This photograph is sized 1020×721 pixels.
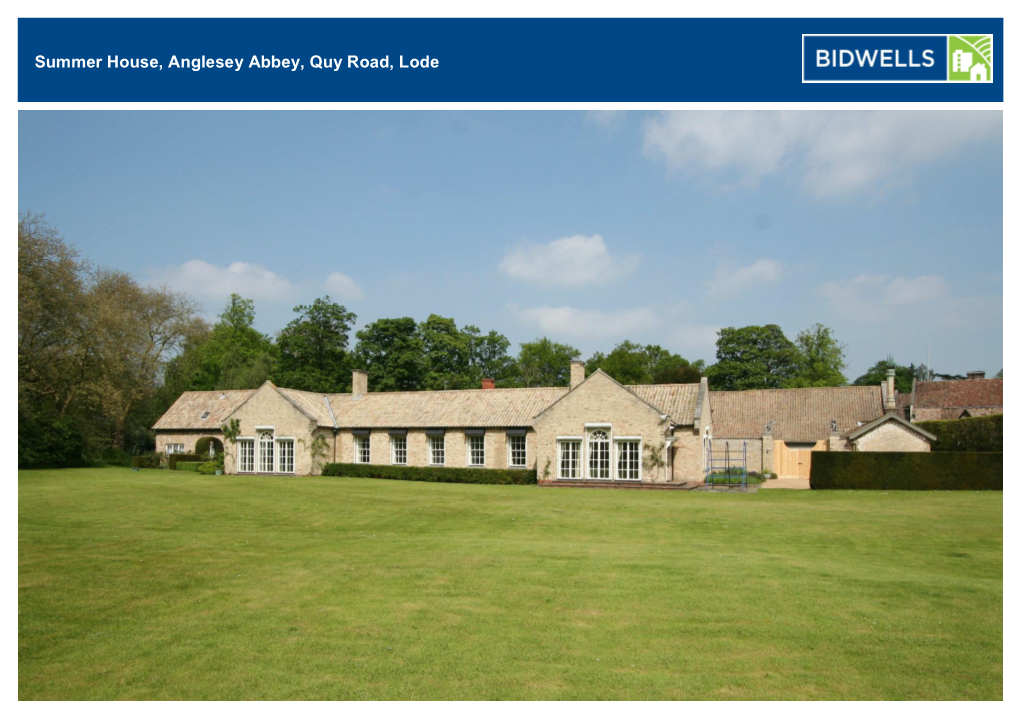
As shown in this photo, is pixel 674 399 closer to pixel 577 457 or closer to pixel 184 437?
pixel 577 457

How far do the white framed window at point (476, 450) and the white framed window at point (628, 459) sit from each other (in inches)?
284

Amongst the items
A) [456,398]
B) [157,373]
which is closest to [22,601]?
[456,398]

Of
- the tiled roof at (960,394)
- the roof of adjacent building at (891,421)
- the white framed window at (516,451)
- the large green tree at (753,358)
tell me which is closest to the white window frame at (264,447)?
the white framed window at (516,451)

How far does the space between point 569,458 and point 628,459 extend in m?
2.79

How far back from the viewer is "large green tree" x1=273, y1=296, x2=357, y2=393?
6291 centimetres

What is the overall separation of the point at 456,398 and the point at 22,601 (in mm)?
29108

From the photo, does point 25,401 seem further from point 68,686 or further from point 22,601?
point 68,686

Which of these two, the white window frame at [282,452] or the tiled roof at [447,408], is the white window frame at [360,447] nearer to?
the tiled roof at [447,408]

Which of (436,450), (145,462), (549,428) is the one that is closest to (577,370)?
(549,428)

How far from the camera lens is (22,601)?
28.8 ft

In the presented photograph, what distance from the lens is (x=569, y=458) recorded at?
32.2m

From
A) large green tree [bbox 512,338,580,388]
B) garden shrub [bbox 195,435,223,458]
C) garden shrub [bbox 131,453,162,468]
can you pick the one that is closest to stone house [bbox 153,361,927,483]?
garden shrub [bbox 195,435,223,458]

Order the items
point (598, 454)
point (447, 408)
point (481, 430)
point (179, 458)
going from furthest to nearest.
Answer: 1. point (179, 458)
2. point (447, 408)
3. point (481, 430)
4. point (598, 454)

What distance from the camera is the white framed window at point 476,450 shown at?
3497 centimetres
